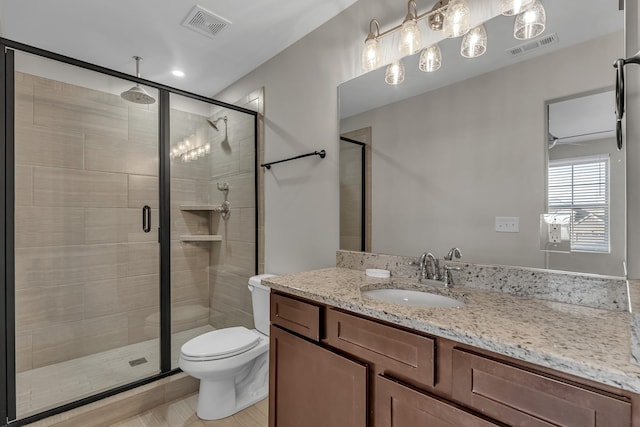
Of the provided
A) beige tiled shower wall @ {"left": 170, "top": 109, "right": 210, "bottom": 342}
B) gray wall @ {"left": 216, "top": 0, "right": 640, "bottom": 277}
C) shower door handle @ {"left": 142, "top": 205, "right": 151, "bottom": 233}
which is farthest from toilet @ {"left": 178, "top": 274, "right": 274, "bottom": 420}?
shower door handle @ {"left": 142, "top": 205, "right": 151, "bottom": 233}

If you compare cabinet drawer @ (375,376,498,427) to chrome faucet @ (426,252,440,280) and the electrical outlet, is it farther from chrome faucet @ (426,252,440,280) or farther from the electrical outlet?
the electrical outlet

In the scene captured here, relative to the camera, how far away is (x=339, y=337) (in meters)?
1.11

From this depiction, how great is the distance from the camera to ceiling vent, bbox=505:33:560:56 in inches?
44.1

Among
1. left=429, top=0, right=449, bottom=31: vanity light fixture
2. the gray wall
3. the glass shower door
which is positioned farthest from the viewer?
the glass shower door

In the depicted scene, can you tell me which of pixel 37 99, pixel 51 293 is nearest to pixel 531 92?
pixel 37 99

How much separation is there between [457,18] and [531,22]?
29 centimetres

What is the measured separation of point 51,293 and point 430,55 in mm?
2841

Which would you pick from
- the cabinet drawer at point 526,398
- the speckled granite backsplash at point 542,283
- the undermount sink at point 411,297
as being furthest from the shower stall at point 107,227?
the cabinet drawer at point 526,398

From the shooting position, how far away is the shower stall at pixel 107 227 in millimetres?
2002

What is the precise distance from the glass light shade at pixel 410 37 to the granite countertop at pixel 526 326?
1.12 m

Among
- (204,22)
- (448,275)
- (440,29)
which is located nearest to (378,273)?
(448,275)

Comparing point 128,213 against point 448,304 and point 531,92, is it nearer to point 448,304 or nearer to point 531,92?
point 448,304

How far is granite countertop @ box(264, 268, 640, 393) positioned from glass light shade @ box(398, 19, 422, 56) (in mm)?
1124

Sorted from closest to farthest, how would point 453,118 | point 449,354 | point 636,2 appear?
point 449,354
point 636,2
point 453,118
